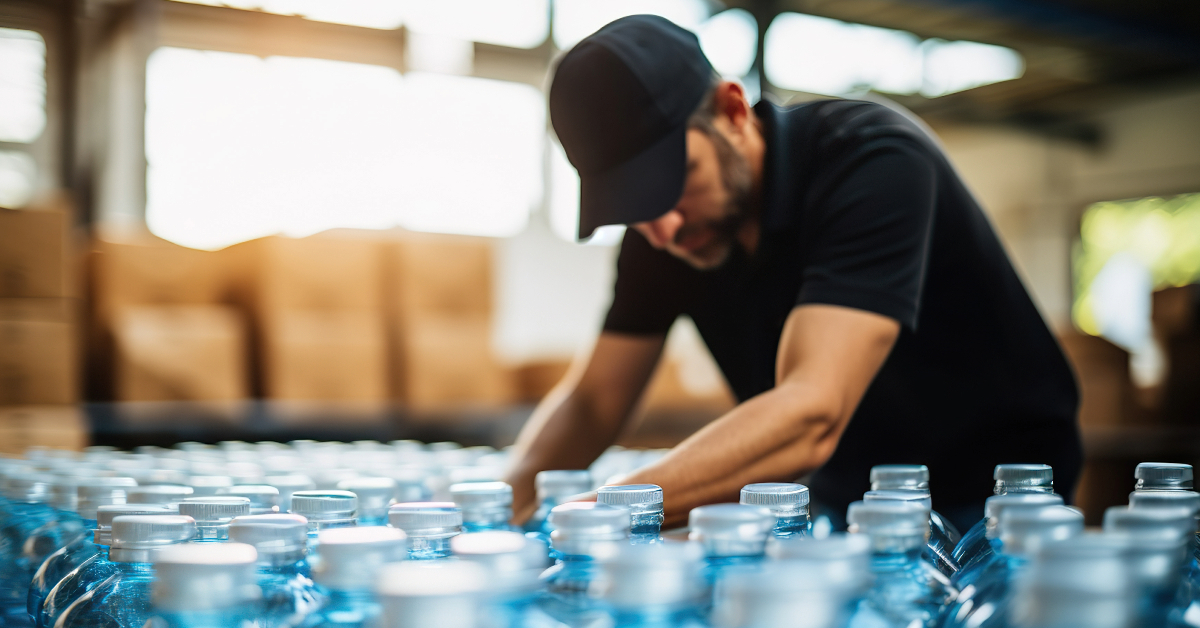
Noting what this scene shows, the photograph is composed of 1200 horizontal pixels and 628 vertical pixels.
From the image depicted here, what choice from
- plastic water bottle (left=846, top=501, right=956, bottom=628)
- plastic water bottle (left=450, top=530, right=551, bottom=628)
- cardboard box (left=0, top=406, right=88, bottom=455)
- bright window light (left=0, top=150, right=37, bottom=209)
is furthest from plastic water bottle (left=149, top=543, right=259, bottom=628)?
bright window light (left=0, top=150, right=37, bottom=209)

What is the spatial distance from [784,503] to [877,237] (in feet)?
2.08

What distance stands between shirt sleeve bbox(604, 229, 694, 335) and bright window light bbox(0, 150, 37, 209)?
205 inches

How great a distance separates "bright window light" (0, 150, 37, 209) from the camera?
568 cm

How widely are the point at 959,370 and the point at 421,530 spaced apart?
3.34 feet

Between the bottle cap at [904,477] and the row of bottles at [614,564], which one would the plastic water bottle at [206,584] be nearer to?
the row of bottles at [614,564]

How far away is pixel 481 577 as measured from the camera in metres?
0.43

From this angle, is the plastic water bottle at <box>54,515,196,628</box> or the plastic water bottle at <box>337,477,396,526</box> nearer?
the plastic water bottle at <box>54,515,196,628</box>

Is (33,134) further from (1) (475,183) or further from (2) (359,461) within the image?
(2) (359,461)

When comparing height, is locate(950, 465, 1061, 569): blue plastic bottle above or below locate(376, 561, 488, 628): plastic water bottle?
below

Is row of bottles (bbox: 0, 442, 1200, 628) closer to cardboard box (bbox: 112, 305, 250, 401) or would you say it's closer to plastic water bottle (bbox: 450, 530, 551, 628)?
plastic water bottle (bbox: 450, 530, 551, 628)

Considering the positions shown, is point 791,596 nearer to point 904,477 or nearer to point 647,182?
point 904,477

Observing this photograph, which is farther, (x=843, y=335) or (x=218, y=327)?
(x=218, y=327)

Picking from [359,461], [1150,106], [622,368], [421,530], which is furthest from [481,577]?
[1150,106]

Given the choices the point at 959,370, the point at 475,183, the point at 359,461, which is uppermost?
the point at 475,183
